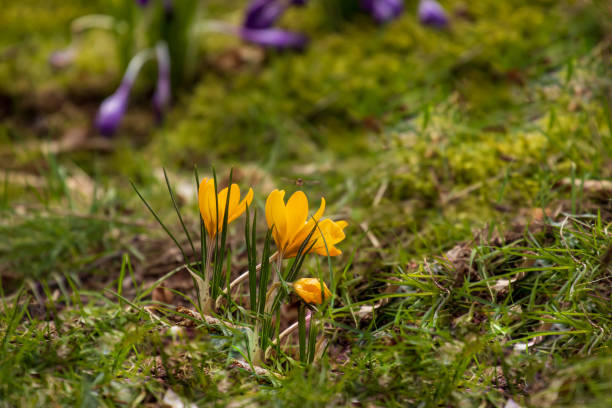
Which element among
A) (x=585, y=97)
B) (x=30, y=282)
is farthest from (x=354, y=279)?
(x=585, y=97)

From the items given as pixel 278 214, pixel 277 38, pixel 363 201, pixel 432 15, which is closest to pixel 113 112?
pixel 277 38

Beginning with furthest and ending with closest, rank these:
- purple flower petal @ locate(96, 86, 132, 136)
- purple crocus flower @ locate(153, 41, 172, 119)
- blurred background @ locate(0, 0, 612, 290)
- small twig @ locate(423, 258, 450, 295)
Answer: purple crocus flower @ locate(153, 41, 172, 119), purple flower petal @ locate(96, 86, 132, 136), blurred background @ locate(0, 0, 612, 290), small twig @ locate(423, 258, 450, 295)

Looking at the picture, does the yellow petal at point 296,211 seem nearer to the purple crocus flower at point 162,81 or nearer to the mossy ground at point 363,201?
the mossy ground at point 363,201

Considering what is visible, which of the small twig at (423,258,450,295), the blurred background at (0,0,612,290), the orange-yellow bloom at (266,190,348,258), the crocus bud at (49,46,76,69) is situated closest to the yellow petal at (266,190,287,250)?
the orange-yellow bloom at (266,190,348,258)

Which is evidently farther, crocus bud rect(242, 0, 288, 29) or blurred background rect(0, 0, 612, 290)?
crocus bud rect(242, 0, 288, 29)

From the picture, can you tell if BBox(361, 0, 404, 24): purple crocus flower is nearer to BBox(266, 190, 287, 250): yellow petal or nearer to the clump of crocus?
the clump of crocus

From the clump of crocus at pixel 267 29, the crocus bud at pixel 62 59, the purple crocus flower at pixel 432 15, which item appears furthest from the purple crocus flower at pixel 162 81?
the purple crocus flower at pixel 432 15
